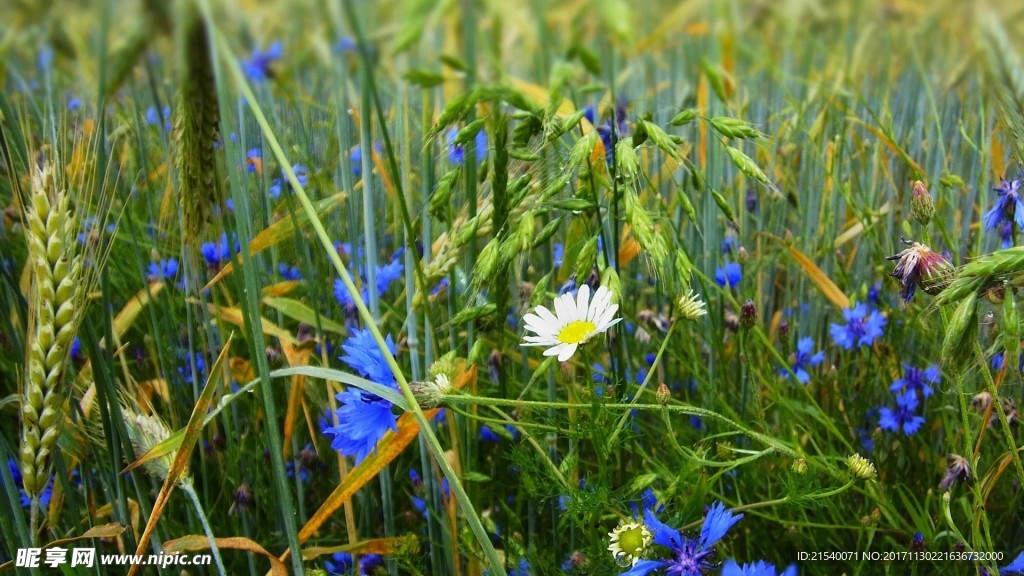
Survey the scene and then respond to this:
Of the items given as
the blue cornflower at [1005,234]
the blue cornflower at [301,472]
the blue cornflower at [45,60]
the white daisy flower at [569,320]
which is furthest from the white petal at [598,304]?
the blue cornflower at [1005,234]

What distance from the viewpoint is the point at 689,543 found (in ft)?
2.97

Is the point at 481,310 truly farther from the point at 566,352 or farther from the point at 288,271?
the point at 288,271

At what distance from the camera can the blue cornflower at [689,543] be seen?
85 cm

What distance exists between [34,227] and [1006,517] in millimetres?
1332

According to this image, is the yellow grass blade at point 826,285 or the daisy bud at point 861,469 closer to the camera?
the daisy bud at point 861,469

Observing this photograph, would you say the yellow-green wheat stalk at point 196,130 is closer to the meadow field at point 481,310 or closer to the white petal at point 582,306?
the meadow field at point 481,310

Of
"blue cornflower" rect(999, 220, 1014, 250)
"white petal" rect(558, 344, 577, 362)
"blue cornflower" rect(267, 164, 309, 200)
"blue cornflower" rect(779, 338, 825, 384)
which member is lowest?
"white petal" rect(558, 344, 577, 362)

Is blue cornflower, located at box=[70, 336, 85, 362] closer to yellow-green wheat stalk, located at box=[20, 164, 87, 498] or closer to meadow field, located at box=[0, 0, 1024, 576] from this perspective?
meadow field, located at box=[0, 0, 1024, 576]

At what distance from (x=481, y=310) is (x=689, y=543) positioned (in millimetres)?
349

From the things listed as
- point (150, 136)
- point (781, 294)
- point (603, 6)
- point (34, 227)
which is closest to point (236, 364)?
point (34, 227)

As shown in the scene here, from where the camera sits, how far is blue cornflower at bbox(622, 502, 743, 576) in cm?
85

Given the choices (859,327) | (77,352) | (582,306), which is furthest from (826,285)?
(77,352)

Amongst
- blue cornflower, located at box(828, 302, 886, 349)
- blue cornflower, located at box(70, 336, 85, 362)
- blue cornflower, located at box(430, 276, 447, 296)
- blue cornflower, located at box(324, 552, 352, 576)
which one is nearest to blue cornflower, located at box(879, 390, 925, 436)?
blue cornflower, located at box(828, 302, 886, 349)

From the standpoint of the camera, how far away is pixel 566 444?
123cm
